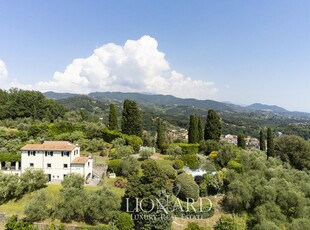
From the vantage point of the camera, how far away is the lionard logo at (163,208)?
21.9m

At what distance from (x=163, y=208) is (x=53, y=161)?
1515 centimetres

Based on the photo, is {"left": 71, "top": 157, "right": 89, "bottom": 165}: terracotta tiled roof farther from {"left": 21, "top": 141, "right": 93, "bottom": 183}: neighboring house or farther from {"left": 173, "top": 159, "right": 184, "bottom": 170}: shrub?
{"left": 173, "top": 159, "right": 184, "bottom": 170}: shrub

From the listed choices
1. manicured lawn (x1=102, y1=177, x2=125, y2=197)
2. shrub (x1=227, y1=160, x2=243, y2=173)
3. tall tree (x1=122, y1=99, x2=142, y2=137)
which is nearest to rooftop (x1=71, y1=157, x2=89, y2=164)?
manicured lawn (x1=102, y1=177, x2=125, y2=197)

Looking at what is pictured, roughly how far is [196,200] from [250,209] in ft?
17.8

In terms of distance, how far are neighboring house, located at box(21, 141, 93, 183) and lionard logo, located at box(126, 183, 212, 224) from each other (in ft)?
32.0

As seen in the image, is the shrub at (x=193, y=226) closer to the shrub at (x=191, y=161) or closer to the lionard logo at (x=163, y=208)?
the lionard logo at (x=163, y=208)

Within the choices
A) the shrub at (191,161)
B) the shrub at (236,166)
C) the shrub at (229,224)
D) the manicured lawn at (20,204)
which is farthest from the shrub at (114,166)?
the shrub at (236,166)

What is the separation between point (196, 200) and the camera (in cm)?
2622

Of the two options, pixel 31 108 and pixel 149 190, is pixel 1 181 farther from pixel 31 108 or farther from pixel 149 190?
pixel 31 108

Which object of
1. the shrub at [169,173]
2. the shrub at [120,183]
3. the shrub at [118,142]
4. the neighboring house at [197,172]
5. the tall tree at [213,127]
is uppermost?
Result: the tall tree at [213,127]

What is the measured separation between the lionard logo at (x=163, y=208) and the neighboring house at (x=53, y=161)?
32.0 ft

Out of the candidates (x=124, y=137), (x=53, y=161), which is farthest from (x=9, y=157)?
(x=124, y=137)

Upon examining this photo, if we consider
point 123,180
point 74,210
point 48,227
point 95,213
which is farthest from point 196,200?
point 48,227

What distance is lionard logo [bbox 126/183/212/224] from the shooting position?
21875 millimetres
